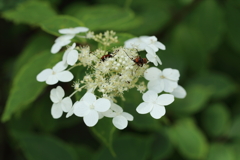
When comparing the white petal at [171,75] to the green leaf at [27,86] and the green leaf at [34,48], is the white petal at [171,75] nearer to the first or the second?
the green leaf at [27,86]

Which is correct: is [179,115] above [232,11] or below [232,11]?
below

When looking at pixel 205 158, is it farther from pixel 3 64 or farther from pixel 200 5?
pixel 3 64

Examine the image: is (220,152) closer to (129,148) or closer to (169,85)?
(129,148)

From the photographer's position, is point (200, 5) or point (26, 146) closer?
point (26, 146)

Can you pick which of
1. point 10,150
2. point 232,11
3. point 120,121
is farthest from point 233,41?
point 10,150

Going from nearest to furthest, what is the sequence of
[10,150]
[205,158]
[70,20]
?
[70,20]
[205,158]
[10,150]

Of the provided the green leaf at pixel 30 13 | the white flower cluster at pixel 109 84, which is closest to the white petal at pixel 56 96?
the white flower cluster at pixel 109 84

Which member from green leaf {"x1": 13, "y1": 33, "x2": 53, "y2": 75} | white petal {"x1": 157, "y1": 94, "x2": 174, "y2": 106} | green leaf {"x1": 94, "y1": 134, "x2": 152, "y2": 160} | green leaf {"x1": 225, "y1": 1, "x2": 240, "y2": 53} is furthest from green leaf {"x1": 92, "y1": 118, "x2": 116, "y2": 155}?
green leaf {"x1": 225, "y1": 1, "x2": 240, "y2": 53}
